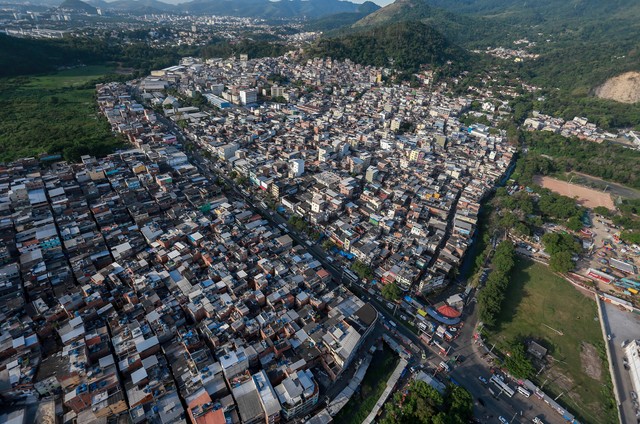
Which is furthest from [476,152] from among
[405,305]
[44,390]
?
[44,390]

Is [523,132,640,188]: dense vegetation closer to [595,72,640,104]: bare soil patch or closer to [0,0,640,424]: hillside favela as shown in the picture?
[0,0,640,424]: hillside favela

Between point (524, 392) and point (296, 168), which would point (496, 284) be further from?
point (296, 168)

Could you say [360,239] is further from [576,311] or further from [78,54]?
[78,54]

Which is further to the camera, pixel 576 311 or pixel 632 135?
pixel 632 135

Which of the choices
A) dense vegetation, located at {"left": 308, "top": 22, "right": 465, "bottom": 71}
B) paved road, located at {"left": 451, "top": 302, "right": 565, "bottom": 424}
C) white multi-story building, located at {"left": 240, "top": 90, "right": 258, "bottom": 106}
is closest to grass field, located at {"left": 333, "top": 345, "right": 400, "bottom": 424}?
paved road, located at {"left": 451, "top": 302, "right": 565, "bottom": 424}

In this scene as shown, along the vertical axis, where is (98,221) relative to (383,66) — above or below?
below

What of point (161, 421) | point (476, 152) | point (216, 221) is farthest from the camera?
point (476, 152)

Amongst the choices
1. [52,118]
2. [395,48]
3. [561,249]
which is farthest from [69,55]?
[561,249]
